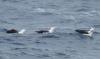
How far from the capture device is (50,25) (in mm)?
80125

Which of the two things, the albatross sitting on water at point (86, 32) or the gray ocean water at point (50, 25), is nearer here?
the gray ocean water at point (50, 25)

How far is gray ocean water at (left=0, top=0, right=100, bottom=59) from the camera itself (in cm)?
6776

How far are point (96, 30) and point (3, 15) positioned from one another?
1647 cm

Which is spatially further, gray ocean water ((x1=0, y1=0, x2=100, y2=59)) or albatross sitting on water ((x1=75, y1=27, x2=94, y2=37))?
albatross sitting on water ((x1=75, y1=27, x2=94, y2=37))

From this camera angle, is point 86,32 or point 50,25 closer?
point 86,32

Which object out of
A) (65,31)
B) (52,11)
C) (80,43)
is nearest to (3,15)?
(52,11)

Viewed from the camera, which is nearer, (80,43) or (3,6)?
(80,43)

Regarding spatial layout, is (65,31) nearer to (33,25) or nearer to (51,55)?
(33,25)

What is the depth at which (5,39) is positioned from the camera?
72.6m

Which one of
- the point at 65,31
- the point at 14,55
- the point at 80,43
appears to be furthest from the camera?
the point at 65,31

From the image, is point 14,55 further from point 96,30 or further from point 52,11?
point 52,11

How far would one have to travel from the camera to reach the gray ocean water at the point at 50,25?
6776cm

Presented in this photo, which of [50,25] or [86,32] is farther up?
[50,25]

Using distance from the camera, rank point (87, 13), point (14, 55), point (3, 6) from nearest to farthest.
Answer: point (14, 55)
point (87, 13)
point (3, 6)
